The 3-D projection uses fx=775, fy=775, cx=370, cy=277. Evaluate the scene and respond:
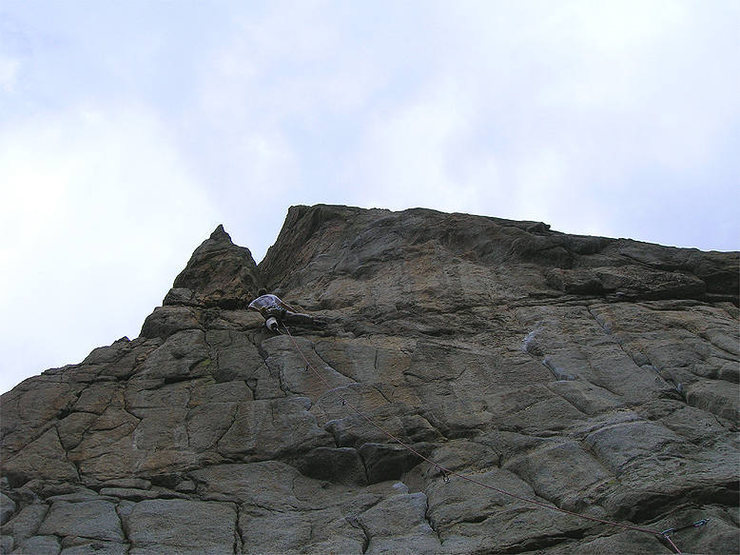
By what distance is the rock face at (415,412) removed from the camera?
8.73 m

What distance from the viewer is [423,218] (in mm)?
16750

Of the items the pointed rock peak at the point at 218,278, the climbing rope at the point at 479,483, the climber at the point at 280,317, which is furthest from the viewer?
the pointed rock peak at the point at 218,278

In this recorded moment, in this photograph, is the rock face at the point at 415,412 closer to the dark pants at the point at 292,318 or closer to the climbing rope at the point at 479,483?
the climbing rope at the point at 479,483

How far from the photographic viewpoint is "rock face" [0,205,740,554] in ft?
28.7

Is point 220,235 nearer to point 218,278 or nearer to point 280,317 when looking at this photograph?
point 218,278

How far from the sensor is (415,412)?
1100 centimetres

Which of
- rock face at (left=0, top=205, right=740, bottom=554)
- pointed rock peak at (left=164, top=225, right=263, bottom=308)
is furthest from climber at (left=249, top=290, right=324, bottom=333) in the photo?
pointed rock peak at (left=164, top=225, right=263, bottom=308)

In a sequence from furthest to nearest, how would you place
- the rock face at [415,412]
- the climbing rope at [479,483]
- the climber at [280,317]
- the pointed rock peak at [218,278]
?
1. the pointed rock peak at [218,278]
2. the climber at [280,317]
3. the rock face at [415,412]
4. the climbing rope at [479,483]

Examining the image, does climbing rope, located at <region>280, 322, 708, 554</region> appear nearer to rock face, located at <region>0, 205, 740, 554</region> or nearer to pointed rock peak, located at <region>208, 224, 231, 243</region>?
rock face, located at <region>0, 205, 740, 554</region>

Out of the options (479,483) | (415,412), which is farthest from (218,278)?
(479,483)

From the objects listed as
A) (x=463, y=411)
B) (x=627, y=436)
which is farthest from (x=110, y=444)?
(x=627, y=436)

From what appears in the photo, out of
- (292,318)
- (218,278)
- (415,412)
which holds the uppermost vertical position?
(218,278)

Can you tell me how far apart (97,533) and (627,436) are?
6.42 m

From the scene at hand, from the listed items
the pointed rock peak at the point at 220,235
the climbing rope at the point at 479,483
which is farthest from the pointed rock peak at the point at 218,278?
the climbing rope at the point at 479,483
